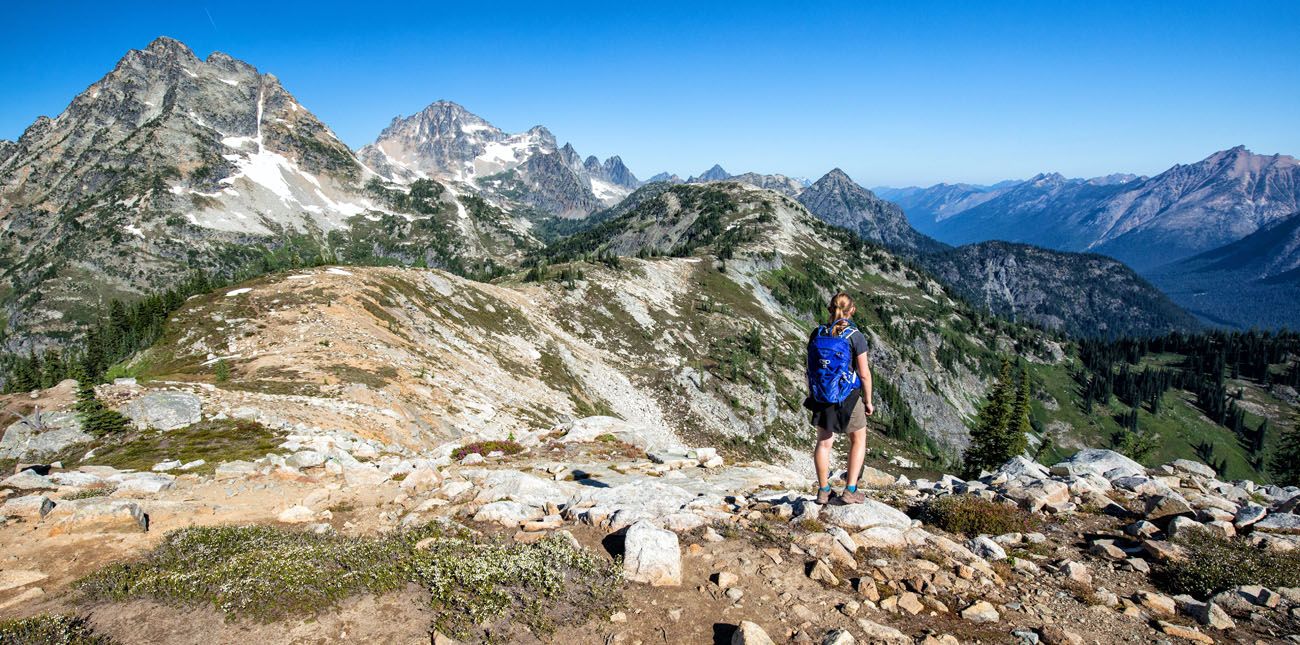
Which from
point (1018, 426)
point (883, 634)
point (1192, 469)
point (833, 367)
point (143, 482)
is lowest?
point (1018, 426)

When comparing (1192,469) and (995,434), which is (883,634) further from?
(995,434)

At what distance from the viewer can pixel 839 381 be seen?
12.7 m

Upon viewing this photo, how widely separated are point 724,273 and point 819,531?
172831 mm

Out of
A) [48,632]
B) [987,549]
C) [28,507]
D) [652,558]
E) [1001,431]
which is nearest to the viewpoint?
[48,632]

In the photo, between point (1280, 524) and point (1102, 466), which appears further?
point (1102, 466)

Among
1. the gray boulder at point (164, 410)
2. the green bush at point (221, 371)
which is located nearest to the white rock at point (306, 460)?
the gray boulder at point (164, 410)

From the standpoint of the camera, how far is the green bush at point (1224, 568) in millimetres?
10070

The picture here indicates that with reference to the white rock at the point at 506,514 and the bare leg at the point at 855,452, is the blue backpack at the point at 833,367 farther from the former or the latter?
the white rock at the point at 506,514

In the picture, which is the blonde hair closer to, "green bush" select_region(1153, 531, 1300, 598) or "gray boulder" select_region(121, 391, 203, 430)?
"green bush" select_region(1153, 531, 1300, 598)

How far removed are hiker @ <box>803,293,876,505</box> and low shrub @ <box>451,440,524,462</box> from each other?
13930 mm

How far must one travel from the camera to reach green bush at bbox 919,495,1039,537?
13.1m

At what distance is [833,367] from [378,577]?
1015 cm

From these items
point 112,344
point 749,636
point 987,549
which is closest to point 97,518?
point 749,636

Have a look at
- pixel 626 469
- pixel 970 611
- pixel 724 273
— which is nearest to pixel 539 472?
pixel 626 469
